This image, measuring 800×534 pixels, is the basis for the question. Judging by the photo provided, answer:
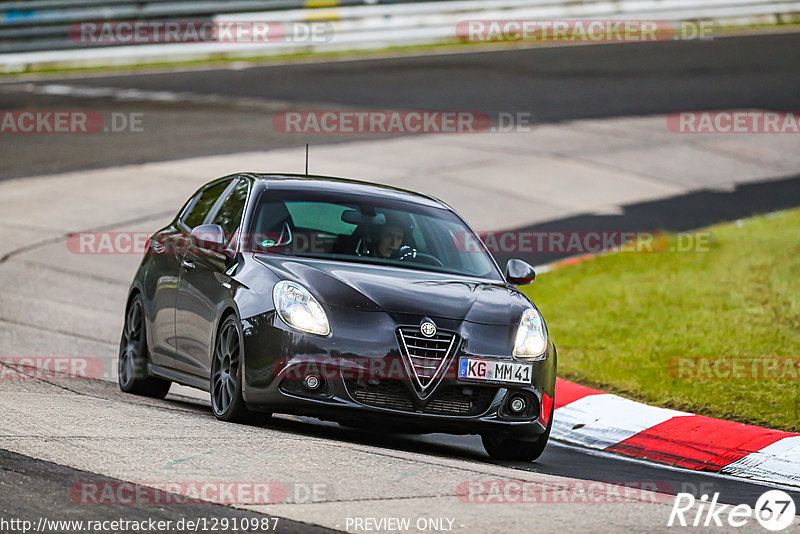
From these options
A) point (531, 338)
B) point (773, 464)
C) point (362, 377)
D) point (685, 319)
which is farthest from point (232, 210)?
point (685, 319)

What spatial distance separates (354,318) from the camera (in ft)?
24.6

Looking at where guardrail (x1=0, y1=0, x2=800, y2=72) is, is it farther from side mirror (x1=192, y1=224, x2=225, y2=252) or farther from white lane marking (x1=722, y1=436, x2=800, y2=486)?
white lane marking (x1=722, y1=436, x2=800, y2=486)

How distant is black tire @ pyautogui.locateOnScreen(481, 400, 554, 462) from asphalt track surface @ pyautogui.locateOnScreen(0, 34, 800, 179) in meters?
12.1

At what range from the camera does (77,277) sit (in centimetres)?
1390

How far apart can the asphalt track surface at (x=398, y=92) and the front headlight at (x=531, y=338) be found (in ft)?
40.5

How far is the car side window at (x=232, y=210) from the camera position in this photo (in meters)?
8.80

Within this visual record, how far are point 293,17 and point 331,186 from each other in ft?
74.3

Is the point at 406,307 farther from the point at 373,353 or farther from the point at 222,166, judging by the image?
the point at 222,166

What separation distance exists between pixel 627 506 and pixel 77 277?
8932 mm

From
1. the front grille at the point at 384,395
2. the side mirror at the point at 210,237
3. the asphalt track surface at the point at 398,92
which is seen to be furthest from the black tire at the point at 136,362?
the asphalt track surface at the point at 398,92

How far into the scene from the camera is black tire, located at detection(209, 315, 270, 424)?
305 inches

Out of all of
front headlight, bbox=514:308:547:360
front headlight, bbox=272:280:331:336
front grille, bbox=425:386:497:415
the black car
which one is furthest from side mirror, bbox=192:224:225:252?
front headlight, bbox=514:308:547:360

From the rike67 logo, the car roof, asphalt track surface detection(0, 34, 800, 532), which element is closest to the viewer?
the rike67 logo

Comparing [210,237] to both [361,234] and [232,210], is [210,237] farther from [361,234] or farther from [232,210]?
[361,234]
